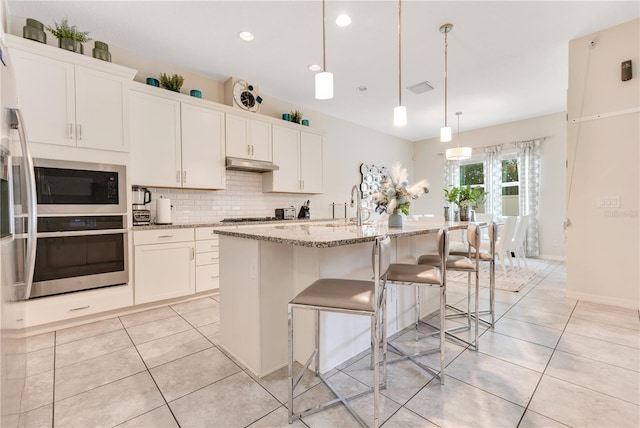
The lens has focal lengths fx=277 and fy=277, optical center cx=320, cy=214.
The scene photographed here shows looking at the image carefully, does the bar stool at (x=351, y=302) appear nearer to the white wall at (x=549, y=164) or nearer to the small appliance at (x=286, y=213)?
the small appliance at (x=286, y=213)

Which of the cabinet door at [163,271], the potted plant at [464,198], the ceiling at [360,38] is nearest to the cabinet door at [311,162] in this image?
the ceiling at [360,38]

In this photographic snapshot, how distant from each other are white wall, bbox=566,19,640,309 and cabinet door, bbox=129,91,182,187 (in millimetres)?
4561

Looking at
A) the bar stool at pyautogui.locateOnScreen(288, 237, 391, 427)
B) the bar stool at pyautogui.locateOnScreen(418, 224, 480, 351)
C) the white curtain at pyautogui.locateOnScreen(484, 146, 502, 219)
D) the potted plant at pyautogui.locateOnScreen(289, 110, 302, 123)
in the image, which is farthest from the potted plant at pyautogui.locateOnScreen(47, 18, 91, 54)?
the white curtain at pyautogui.locateOnScreen(484, 146, 502, 219)

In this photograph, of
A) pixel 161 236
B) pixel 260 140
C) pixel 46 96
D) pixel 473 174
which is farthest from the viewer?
pixel 473 174

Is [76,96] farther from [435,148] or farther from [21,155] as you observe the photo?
[435,148]

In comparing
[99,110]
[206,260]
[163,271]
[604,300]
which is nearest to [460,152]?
[604,300]

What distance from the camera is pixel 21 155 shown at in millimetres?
1279

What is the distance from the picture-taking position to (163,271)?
9.65ft

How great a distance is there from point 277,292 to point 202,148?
8.20ft

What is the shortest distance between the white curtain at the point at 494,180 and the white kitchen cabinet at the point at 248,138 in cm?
500

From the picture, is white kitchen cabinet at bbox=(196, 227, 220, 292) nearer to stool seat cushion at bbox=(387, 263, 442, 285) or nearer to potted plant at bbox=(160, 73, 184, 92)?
potted plant at bbox=(160, 73, 184, 92)

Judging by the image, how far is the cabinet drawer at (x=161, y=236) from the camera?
279cm

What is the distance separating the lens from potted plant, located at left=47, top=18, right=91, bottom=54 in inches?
98.4

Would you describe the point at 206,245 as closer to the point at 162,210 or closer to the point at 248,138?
the point at 162,210
